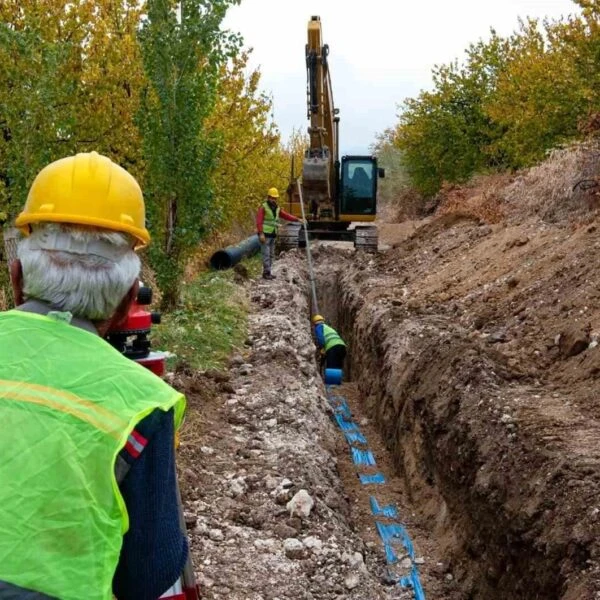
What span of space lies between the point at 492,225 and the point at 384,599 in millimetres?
12585

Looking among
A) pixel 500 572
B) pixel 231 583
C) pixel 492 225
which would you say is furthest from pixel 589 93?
pixel 231 583

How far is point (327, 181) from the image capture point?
1958 cm

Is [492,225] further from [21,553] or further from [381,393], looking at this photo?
[21,553]

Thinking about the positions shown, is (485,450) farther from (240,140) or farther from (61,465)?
(240,140)

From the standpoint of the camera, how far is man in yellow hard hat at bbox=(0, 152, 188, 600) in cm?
144

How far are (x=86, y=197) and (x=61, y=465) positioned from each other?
0.66 metres

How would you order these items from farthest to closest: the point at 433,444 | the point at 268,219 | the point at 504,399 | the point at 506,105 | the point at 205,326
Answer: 1. the point at 506,105
2. the point at 268,219
3. the point at 205,326
4. the point at 433,444
5. the point at 504,399

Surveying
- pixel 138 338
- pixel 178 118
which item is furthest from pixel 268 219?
pixel 138 338

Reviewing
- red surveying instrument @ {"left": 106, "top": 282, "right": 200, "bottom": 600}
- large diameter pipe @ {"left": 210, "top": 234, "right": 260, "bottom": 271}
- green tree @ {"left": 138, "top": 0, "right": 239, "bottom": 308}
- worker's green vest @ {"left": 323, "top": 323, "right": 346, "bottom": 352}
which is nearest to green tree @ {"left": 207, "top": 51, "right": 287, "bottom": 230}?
large diameter pipe @ {"left": 210, "top": 234, "right": 260, "bottom": 271}

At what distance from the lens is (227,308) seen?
1197 centimetres

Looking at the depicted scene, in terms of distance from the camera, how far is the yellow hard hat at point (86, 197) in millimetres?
1796

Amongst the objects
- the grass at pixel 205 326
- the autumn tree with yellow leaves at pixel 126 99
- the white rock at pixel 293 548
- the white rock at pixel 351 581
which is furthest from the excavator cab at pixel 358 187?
the white rock at pixel 351 581

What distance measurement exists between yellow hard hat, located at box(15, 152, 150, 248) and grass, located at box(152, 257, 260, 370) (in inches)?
255

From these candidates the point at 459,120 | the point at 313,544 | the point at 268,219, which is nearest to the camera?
the point at 313,544
